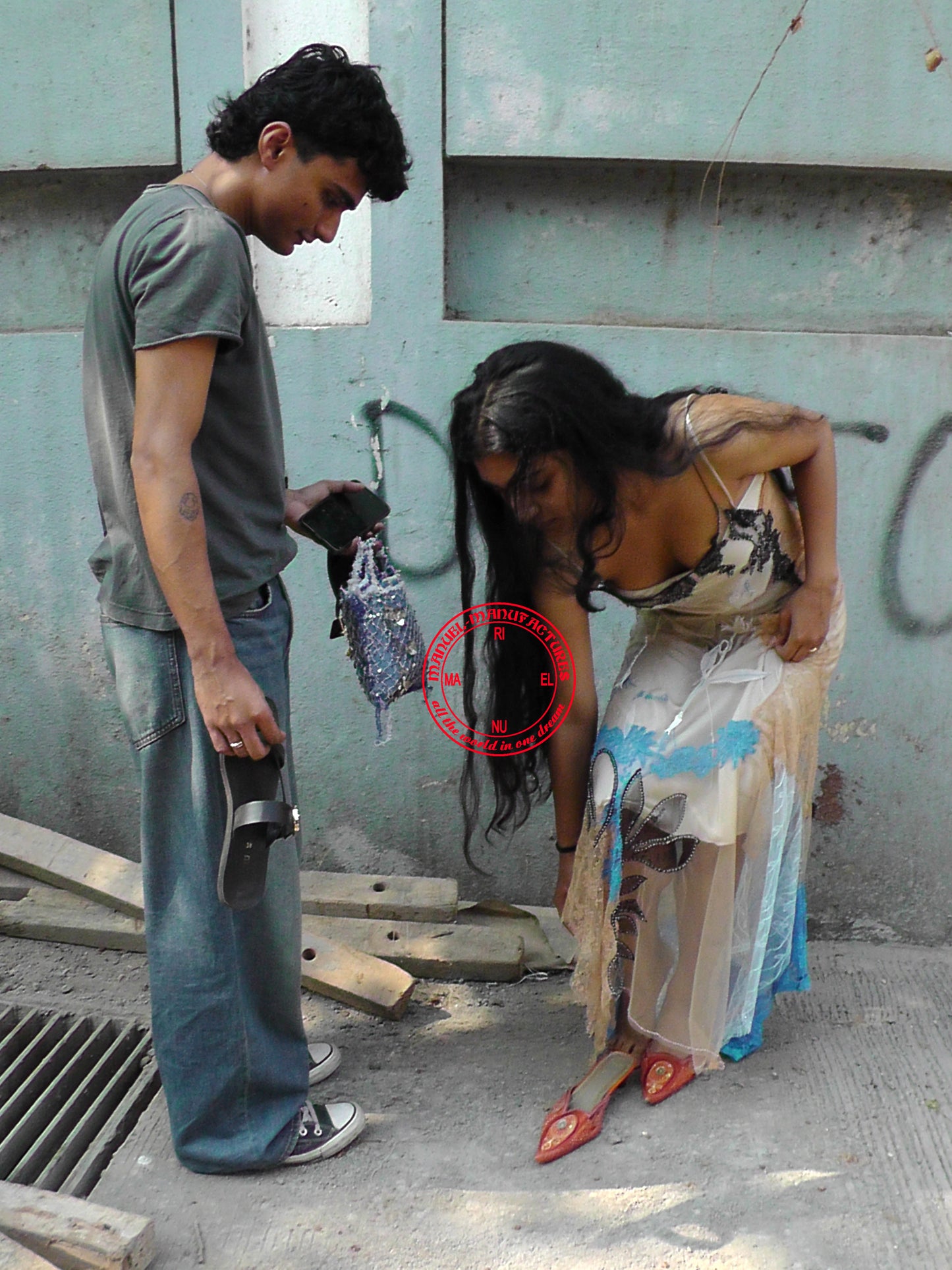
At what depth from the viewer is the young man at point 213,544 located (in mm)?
1605

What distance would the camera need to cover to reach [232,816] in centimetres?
172

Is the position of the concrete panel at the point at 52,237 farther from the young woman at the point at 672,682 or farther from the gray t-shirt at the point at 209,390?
the young woman at the point at 672,682

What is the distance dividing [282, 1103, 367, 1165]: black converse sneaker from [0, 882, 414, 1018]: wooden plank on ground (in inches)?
14.9

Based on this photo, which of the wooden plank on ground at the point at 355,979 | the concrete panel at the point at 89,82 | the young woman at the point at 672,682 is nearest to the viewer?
the young woman at the point at 672,682

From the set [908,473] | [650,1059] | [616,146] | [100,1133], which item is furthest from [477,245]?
[100,1133]

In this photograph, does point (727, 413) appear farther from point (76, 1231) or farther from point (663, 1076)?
point (76, 1231)

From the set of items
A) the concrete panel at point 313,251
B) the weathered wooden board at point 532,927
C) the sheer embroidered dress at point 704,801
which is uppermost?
the concrete panel at point 313,251

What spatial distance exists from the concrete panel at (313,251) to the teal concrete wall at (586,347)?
8cm

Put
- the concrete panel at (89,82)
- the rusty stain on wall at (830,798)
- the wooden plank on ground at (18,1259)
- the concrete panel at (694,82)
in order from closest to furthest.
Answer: the wooden plank on ground at (18,1259) → the concrete panel at (694,82) → the concrete panel at (89,82) → the rusty stain on wall at (830,798)

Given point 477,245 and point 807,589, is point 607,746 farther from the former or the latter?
point 477,245

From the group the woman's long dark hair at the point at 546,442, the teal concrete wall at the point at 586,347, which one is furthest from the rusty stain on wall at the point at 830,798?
the woman's long dark hair at the point at 546,442

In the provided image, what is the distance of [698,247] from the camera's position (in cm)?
285

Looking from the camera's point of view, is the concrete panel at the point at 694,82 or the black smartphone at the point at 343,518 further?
the concrete panel at the point at 694,82

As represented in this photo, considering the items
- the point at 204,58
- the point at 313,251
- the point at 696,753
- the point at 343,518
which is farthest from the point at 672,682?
the point at 204,58
